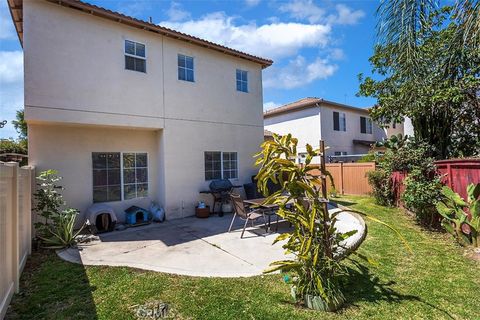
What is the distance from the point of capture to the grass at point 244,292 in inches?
147

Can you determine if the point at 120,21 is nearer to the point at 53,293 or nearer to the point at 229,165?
the point at 229,165

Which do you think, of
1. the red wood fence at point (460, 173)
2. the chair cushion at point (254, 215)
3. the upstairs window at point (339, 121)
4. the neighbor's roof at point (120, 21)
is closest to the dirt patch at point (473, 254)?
the red wood fence at point (460, 173)

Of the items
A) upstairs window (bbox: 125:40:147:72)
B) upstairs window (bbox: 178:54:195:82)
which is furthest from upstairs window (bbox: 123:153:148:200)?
upstairs window (bbox: 178:54:195:82)

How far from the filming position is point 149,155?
34.1 feet

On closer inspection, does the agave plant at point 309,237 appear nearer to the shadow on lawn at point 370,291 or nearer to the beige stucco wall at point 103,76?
the shadow on lawn at point 370,291

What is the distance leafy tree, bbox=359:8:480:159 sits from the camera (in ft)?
24.7

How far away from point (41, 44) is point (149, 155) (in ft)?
15.4

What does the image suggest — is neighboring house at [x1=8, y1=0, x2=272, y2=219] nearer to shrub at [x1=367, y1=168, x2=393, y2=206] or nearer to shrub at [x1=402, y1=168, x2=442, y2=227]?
shrub at [x1=367, y1=168, x2=393, y2=206]

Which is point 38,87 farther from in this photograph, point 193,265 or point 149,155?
point 193,265

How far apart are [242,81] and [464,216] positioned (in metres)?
9.47

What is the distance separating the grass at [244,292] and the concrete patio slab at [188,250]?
15.7 inches

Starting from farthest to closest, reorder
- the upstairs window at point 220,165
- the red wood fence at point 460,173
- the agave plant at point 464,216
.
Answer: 1. the upstairs window at point 220,165
2. the red wood fence at point 460,173
3. the agave plant at point 464,216

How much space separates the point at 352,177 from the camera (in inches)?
607

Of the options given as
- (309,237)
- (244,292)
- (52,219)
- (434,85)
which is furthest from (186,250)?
(434,85)
